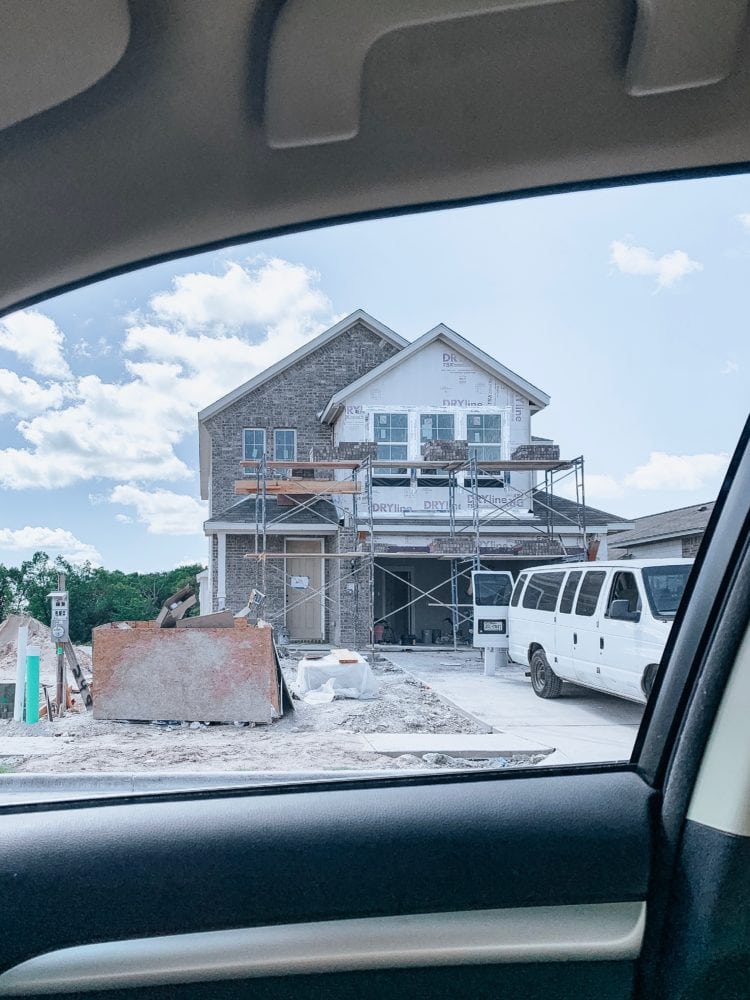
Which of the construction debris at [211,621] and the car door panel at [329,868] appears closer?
the car door panel at [329,868]

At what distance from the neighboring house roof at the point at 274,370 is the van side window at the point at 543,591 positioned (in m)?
0.96

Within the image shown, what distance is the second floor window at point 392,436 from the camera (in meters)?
2.65

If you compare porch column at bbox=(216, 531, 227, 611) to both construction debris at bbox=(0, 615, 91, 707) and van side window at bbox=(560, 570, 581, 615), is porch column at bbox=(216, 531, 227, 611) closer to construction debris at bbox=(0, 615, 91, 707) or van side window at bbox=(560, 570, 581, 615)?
construction debris at bbox=(0, 615, 91, 707)

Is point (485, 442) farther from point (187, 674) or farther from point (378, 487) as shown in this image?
point (187, 674)

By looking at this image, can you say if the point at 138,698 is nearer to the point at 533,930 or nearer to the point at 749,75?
the point at 533,930

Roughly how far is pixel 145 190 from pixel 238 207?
0.17 meters

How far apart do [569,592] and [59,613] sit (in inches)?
56.0

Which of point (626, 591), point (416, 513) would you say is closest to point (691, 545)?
point (626, 591)

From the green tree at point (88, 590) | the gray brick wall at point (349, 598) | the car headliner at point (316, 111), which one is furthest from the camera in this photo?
the gray brick wall at point (349, 598)

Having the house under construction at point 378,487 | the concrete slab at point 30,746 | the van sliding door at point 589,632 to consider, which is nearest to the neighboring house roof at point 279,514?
the house under construction at point 378,487

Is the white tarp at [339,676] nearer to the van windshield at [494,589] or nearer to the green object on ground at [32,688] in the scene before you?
the van windshield at [494,589]

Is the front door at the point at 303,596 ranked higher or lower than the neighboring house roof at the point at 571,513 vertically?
lower

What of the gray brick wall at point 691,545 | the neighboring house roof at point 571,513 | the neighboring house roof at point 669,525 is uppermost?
the neighboring house roof at point 571,513

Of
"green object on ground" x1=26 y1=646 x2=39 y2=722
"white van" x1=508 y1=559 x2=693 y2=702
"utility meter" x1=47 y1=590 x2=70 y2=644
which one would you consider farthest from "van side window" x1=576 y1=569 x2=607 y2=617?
"green object on ground" x1=26 y1=646 x2=39 y2=722
